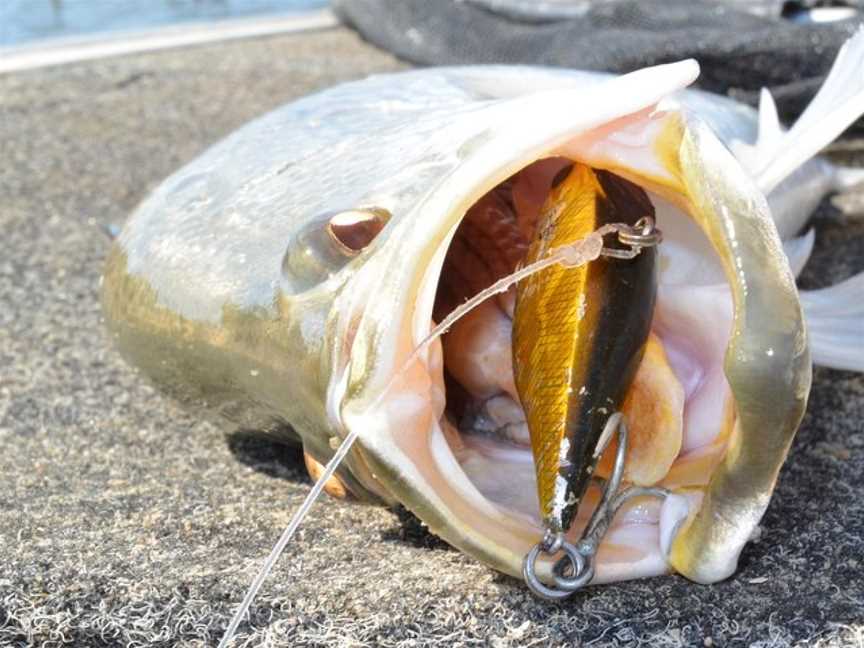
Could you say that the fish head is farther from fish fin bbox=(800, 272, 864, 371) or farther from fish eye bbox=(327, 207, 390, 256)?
fish fin bbox=(800, 272, 864, 371)

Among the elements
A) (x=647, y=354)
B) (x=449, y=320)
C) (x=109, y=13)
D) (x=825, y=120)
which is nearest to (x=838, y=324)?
(x=825, y=120)

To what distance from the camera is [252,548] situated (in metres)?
1.44

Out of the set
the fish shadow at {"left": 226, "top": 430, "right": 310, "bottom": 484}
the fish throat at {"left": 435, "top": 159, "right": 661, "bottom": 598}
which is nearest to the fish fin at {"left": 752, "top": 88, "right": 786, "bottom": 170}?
the fish throat at {"left": 435, "top": 159, "right": 661, "bottom": 598}

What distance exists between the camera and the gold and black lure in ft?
3.94

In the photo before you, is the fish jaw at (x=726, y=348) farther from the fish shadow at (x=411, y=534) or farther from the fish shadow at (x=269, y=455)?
the fish shadow at (x=269, y=455)

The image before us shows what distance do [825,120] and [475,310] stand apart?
0.44m

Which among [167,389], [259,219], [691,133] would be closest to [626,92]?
[691,133]

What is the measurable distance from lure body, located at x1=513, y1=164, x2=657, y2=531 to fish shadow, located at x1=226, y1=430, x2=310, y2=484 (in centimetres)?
45

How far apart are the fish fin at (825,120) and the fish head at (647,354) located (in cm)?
26

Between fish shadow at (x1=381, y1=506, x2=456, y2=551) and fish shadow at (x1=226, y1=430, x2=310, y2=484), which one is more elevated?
fish shadow at (x1=381, y1=506, x2=456, y2=551)

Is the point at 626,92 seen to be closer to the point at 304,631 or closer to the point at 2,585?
the point at 304,631

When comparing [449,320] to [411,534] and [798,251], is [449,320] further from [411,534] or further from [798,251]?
[798,251]

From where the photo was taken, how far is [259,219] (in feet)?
4.70

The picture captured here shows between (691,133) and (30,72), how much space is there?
10.5 feet
